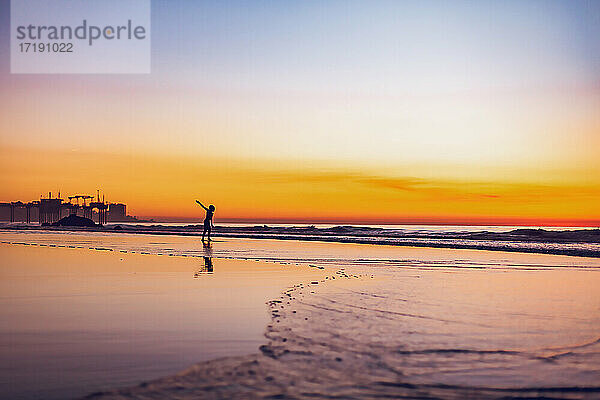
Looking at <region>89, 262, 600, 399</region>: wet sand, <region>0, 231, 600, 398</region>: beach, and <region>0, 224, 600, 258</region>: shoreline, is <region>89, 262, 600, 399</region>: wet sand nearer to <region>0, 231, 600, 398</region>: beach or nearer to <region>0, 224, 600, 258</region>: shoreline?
<region>0, 231, 600, 398</region>: beach

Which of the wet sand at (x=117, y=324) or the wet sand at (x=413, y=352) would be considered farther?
the wet sand at (x=117, y=324)

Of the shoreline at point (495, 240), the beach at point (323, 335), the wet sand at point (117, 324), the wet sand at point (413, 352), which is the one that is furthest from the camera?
the shoreline at point (495, 240)

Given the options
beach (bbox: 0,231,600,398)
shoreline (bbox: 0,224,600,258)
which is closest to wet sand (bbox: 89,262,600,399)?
beach (bbox: 0,231,600,398)

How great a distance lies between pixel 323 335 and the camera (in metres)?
7.48

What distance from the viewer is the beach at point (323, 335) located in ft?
17.2

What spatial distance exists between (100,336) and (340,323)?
3.40m

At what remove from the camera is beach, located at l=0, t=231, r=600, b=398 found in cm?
525

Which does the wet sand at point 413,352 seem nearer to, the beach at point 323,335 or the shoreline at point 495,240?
the beach at point 323,335

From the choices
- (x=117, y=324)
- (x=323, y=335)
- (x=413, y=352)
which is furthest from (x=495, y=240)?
(x=117, y=324)

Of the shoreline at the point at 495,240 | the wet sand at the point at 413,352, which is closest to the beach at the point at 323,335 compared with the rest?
the wet sand at the point at 413,352

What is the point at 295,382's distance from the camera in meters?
5.32

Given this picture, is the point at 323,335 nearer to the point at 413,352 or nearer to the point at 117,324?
the point at 413,352

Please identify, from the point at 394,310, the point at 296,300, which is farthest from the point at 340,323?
the point at 296,300

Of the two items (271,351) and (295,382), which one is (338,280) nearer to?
(271,351)
